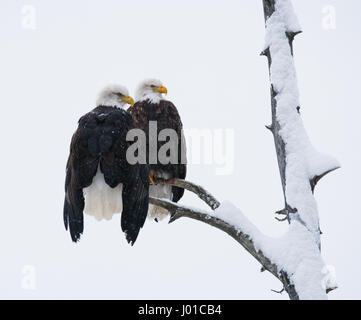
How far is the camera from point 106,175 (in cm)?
459

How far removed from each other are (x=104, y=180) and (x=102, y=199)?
0.21 meters

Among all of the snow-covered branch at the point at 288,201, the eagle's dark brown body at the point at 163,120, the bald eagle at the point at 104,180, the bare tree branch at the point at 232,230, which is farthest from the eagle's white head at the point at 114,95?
the bare tree branch at the point at 232,230

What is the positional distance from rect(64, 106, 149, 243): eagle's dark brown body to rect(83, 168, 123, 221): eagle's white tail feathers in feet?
Answer: 0.38

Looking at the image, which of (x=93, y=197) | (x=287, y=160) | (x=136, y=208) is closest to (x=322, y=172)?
(x=287, y=160)

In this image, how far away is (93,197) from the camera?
15.8ft

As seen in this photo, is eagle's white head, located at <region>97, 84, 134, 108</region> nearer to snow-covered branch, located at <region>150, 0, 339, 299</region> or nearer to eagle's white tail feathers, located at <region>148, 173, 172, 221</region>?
eagle's white tail feathers, located at <region>148, 173, 172, 221</region>

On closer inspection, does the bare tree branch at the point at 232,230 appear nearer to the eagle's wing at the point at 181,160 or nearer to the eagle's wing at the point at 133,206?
the eagle's wing at the point at 133,206

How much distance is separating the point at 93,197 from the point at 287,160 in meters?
1.65

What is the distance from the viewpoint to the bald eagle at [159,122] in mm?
6461

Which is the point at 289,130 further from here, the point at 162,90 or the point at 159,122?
the point at 162,90

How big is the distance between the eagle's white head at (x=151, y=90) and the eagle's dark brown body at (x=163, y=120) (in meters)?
0.09

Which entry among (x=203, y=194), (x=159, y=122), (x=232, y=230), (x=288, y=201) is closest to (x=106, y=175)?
(x=203, y=194)

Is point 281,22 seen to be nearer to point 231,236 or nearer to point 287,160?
point 287,160

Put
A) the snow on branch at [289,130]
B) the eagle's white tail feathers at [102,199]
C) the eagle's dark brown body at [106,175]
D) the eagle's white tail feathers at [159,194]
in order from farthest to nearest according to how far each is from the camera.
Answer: the eagle's white tail feathers at [159,194] < the eagle's white tail feathers at [102,199] < the eagle's dark brown body at [106,175] < the snow on branch at [289,130]
